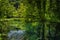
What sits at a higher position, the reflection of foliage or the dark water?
the reflection of foliage

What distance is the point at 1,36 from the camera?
390 cm

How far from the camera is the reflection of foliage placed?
12.2ft

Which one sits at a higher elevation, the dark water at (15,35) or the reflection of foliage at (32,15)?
the reflection of foliage at (32,15)

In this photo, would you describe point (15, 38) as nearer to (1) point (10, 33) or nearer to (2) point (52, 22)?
(1) point (10, 33)

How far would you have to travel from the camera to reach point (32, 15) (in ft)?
12.4

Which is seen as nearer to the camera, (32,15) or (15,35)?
(32,15)

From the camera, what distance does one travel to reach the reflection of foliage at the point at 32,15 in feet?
12.2

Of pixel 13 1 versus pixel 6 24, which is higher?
pixel 13 1

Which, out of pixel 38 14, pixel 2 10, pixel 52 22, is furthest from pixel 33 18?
pixel 2 10

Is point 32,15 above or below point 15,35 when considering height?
above

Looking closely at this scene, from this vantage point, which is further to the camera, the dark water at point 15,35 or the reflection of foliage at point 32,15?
the dark water at point 15,35

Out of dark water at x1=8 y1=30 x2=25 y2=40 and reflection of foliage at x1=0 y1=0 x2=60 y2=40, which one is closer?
reflection of foliage at x1=0 y1=0 x2=60 y2=40

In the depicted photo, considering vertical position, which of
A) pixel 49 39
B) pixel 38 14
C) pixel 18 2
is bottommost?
pixel 49 39

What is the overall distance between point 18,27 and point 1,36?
396 millimetres
